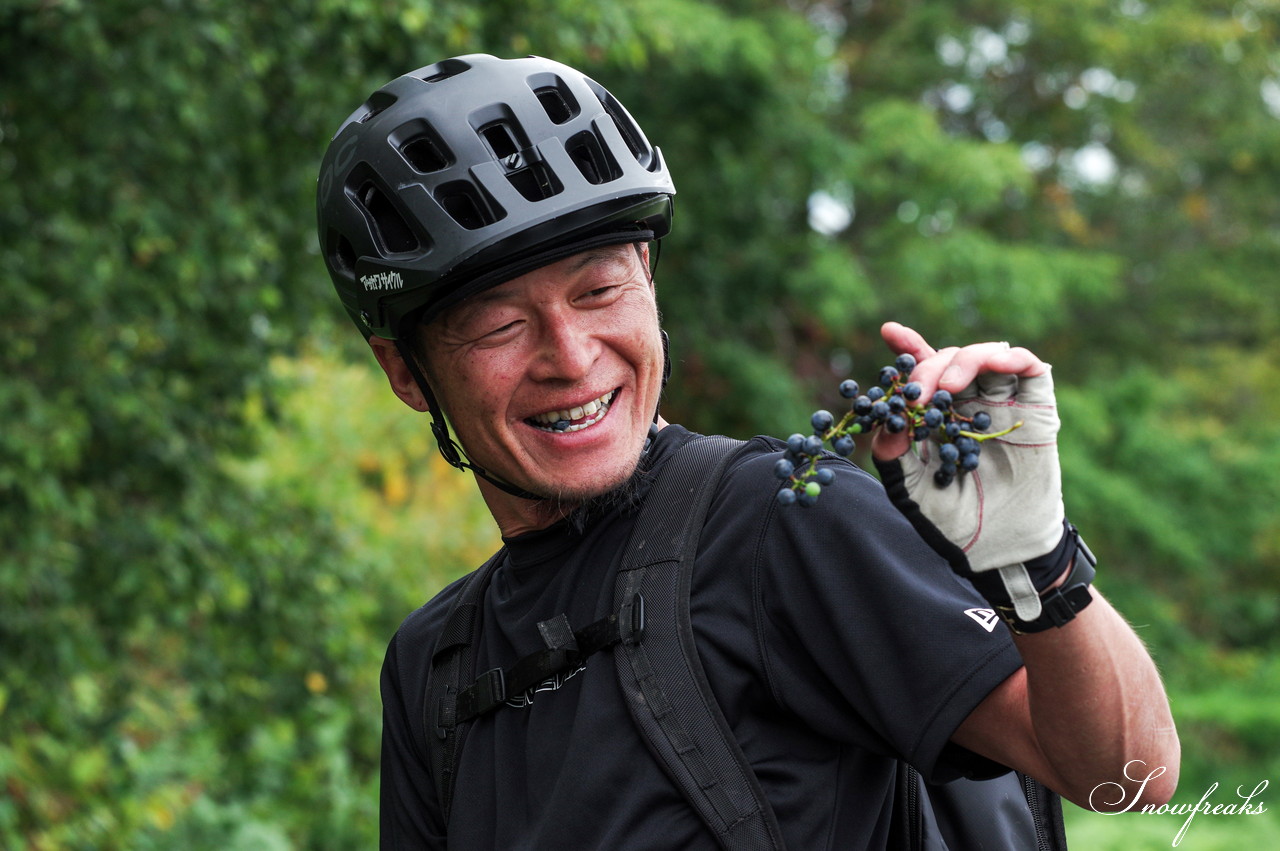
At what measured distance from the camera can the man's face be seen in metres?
2.26

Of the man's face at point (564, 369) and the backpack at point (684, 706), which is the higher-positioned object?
the man's face at point (564, 369)

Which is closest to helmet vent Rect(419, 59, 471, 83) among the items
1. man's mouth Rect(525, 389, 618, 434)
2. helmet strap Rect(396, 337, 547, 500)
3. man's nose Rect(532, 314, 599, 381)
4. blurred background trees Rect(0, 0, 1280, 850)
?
helmet strap Rect(396, 337, 547, 500)

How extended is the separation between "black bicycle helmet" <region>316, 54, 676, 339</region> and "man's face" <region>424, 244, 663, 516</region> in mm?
50

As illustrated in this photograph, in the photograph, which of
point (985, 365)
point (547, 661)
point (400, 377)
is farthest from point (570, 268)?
point (985, 365)

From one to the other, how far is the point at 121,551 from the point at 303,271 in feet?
5.10

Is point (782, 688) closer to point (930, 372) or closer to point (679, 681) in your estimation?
point (679, 681)

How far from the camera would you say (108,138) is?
5.57m

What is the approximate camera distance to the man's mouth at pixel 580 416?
2295mm

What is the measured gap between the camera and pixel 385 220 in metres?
2.56

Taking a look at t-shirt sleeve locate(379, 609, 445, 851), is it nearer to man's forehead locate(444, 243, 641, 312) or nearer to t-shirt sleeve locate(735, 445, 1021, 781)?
man's forehead locate(444, 243, 641, 312)

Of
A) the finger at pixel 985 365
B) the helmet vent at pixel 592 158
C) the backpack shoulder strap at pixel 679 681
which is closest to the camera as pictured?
the finger at pixel 985 365

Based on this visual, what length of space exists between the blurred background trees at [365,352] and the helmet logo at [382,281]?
288cm

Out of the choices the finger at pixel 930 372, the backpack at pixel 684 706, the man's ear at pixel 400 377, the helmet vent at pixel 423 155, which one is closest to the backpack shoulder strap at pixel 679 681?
the backpack at pixel 684 706

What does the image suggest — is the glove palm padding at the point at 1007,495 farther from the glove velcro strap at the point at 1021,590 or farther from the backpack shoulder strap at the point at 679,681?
the backpack shoulder strap at the point at 679,681
